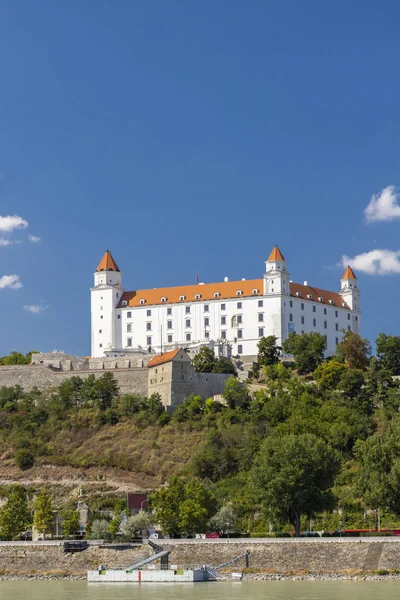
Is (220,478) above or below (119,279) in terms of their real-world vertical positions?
below

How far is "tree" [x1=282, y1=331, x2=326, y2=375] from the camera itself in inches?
3615

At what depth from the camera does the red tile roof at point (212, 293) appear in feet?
329

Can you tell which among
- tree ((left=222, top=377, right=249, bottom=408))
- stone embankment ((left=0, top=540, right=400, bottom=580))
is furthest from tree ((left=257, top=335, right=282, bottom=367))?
stone embankment ((left=0, top=540, right=400, bottom=580))

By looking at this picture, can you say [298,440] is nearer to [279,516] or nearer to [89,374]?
[279,516]

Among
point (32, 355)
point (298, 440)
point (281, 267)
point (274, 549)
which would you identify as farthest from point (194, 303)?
point (274, 549)

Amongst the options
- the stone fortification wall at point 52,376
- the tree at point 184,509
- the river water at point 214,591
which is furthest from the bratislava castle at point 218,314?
the river water at point 214,591

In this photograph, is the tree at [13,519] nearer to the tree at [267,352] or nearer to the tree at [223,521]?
the tree at [223,521]

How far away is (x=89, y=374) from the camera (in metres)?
95.7

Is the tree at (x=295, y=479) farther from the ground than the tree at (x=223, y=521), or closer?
farther from the ground

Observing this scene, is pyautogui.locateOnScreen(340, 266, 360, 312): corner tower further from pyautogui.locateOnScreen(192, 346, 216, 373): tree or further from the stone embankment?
the stone embankment

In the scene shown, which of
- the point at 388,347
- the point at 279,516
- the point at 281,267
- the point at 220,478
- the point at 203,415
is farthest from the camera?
the point at 281,267

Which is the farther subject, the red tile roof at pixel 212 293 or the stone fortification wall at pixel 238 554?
the red tile roof at pixel 212 293

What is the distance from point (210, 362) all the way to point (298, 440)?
30.8 meters

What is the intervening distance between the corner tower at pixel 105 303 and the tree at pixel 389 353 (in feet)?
77.7
